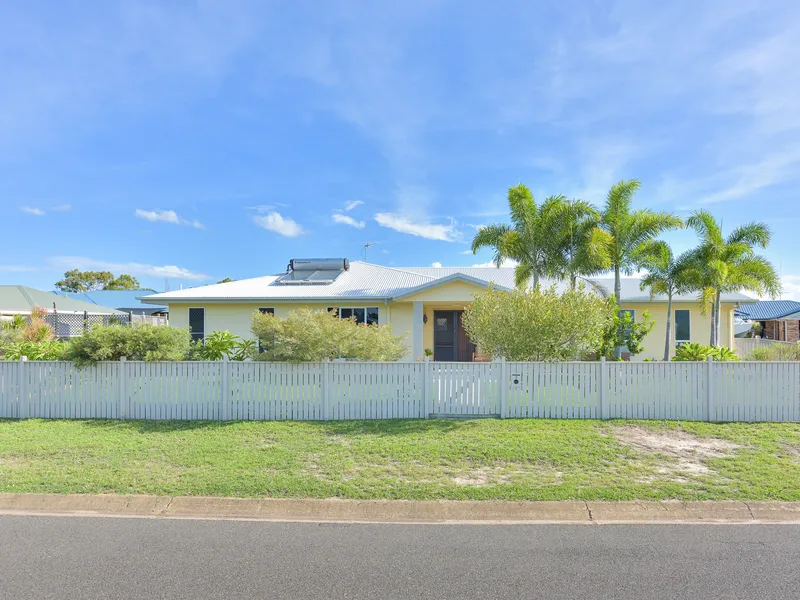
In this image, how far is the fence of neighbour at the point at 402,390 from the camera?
344 inches

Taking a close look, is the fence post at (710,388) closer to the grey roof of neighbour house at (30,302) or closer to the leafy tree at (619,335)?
the leafy tree at (619,335)

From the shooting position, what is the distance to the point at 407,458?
6.70 m

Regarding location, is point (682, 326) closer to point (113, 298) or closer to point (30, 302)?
point (30, 302)

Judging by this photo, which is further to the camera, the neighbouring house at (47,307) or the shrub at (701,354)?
the neighbouring house at (47,307)

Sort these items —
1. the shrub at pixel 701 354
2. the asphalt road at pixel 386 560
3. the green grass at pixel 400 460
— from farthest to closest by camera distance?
the shrub at pixel 701 354, the green grass at pixel 400 460, the asphalt road at pixel 386 560

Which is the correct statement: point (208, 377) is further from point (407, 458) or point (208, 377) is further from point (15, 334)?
point (15, 334)

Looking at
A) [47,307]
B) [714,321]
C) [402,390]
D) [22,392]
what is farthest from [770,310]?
[47,307]

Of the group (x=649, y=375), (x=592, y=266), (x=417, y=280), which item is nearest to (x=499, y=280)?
(x=417, y=280)

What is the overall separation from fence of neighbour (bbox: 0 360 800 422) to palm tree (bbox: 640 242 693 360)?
7475 millimetres

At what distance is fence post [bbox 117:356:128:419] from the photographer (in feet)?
29.7

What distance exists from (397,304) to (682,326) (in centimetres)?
1075

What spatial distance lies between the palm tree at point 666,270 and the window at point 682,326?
1.84 metres

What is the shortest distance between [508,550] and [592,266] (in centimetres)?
1210

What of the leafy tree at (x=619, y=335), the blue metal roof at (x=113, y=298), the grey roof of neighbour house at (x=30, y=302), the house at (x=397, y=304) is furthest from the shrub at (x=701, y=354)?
the blue metal roof at (x=113, y=298)
